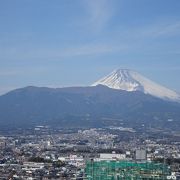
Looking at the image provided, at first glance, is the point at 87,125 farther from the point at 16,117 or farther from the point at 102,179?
the point at 102,179

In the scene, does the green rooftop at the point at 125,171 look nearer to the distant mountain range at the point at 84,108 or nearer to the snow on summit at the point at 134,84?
the distant mountain range at the point at 84,108

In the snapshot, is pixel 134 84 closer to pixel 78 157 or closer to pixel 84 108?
pixel 84 108

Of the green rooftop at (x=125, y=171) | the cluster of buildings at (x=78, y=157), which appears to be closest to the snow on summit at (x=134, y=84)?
the cluster of buildings at (x=78, y=157)

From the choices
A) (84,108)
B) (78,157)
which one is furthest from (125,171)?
(84,108)

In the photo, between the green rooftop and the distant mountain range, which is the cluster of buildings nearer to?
the green rooftop

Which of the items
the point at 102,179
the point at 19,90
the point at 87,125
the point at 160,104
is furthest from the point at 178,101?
the point at 102,179

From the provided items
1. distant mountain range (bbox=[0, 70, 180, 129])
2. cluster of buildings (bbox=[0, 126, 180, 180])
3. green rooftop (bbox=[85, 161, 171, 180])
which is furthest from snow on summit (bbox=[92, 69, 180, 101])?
green rooftop (bbox=[85, 161, 171, 180])

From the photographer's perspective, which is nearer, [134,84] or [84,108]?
[84,108]
